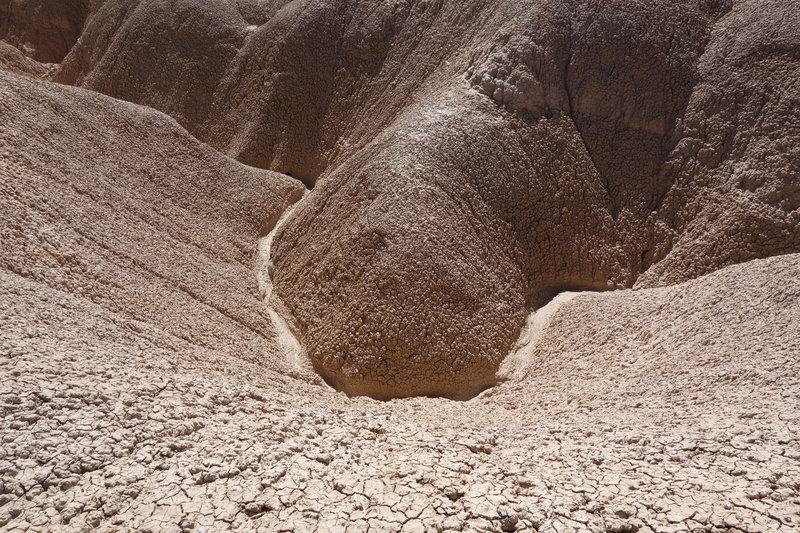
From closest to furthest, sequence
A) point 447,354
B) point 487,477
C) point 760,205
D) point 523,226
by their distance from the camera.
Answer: point 487,477 < point 447,354 < point 760,205 < point 523,226

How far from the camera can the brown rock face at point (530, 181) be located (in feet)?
31.7

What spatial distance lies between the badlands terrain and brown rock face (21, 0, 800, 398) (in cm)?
6

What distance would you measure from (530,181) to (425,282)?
147 inches

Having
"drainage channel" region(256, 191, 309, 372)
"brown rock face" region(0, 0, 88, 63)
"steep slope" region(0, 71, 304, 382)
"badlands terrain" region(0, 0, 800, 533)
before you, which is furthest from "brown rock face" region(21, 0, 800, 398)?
"brown rock face" region(0, 0, 88, 63)

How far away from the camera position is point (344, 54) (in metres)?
15.8

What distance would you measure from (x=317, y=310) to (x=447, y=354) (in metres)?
2.93

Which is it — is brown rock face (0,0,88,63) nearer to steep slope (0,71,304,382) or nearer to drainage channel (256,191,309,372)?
steep slope (0,71,304,382)

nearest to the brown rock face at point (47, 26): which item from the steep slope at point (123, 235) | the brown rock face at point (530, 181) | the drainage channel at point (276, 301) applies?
the steep slope at point (123, 235)

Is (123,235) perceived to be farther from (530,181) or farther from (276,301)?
(530,181)

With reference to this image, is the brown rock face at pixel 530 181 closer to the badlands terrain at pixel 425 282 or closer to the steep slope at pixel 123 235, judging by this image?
the badlands terrain at pixel 425 282

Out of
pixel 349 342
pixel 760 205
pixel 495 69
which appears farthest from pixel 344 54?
pixel 760 205

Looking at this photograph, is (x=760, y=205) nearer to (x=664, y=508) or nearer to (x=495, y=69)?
(x=495, y=69)

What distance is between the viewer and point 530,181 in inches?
447

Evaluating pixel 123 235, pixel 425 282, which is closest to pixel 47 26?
pixel 123 235
